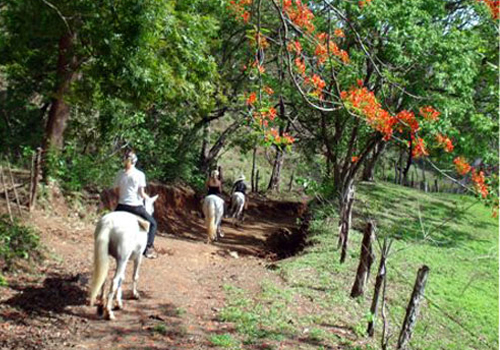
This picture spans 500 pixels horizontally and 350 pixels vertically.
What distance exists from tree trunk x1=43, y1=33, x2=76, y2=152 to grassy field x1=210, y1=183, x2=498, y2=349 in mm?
6551

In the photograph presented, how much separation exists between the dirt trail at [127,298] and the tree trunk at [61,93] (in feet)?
6.73

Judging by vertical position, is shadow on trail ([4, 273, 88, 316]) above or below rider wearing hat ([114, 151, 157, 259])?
below

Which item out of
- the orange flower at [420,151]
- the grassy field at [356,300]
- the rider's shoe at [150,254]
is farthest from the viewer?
the rider's shoe at [150,254]

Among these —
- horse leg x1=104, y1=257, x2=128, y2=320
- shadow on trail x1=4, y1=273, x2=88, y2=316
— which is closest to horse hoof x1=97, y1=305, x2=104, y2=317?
horse leg x1=104, y1=257, x2=128, y2=320

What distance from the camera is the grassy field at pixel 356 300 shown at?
6.49 m

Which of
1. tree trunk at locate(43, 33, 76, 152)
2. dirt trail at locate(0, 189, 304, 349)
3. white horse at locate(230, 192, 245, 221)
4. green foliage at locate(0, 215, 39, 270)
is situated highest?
tree trunk at locate(43, 33, 76, 152)

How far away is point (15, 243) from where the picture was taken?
8328 mm

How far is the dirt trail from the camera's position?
5.73m

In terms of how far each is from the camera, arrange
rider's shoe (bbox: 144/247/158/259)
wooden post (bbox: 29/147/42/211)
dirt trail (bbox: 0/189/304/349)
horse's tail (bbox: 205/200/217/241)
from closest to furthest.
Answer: dirt trail (bbox: 0/189/304/349) < rider's shoe (bbox: 144/247/158/259) < wooden post (bbox: 29/147/42/211) < horse's tail (bbox: 205/200/217/241)

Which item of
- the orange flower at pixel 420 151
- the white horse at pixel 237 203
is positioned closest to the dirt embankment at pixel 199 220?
the white horse at pixel 237 203

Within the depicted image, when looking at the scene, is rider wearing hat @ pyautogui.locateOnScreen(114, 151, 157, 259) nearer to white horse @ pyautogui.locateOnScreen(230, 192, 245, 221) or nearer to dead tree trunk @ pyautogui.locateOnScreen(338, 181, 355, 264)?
dead tree trunk @ pyautogui.locateOnScreen(338, 181, 355, 264)

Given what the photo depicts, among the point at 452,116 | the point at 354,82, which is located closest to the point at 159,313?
the point at 354,82

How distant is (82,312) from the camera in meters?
6.44

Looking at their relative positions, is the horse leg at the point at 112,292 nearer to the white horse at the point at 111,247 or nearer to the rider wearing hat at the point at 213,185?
the white horse at the point at 111,247
